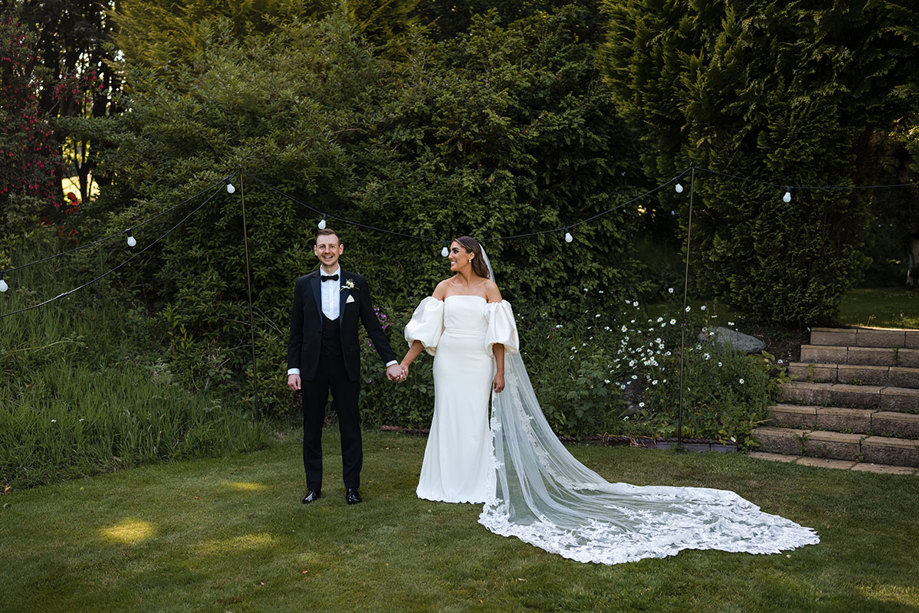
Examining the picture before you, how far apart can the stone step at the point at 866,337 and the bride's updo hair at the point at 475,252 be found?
13.4ft

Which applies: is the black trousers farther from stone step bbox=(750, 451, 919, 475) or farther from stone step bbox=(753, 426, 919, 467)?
stone step bbox=(753, 426, 919, 467)

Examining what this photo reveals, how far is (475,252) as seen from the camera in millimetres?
5234

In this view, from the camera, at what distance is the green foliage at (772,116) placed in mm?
7066

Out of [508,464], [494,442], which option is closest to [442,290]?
[494,442]

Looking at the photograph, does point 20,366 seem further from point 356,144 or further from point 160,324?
point 356,144

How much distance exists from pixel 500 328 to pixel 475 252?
0.57 m

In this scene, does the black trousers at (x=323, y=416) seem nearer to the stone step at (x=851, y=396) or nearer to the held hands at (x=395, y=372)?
the held hands at (x=395, y=372)

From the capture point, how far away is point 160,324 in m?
7.96

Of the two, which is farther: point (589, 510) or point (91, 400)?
point (91, 400)

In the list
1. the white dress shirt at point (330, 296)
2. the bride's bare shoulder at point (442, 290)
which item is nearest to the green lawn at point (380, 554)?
the white dress shirt at point (330, 296)

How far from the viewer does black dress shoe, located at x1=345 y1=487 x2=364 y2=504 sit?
198 inches

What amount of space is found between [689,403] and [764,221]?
217 cm

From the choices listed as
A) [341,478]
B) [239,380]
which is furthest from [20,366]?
[341,478]

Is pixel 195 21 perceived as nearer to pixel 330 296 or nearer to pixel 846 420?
pixel 330 296
